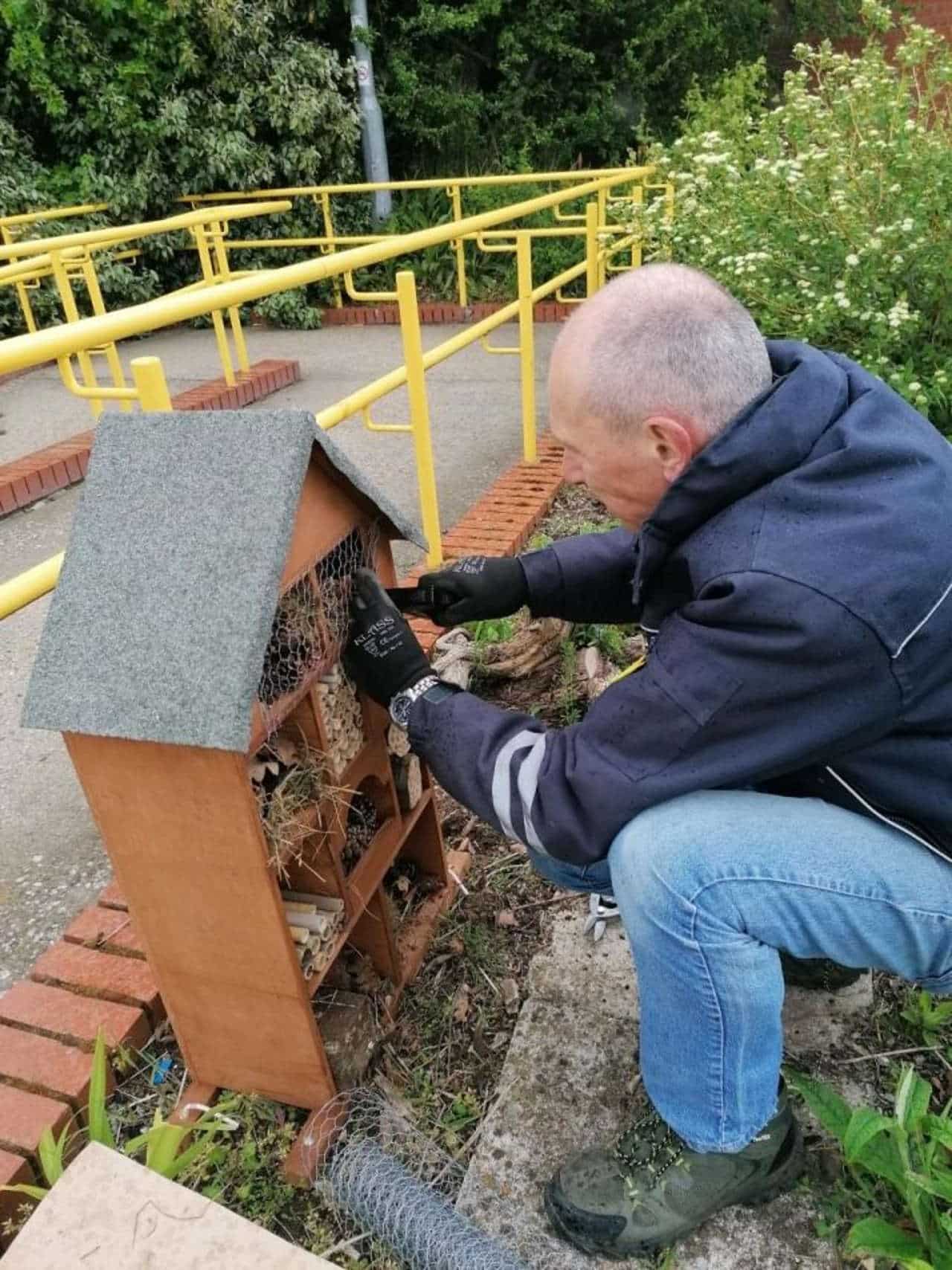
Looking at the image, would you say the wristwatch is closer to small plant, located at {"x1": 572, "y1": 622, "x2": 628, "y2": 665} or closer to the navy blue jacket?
the navy blue jacket

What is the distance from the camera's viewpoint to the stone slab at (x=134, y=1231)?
1.19 meters

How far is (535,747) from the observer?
151 cm

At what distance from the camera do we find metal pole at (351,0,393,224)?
9.00m

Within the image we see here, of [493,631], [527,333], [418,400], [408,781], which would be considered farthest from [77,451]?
[408,781]

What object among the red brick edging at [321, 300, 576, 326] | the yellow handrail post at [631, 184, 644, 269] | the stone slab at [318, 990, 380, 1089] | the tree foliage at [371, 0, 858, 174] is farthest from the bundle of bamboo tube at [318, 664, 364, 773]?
the tree foliage at [371, 0, 858, 174]

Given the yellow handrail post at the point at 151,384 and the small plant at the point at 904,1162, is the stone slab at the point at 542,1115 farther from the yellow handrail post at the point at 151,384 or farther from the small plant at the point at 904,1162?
the yellow handrail post at the point at 151,384

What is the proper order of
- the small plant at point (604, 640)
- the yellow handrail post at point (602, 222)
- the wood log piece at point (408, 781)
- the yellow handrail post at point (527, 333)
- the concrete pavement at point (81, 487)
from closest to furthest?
the wood log piece at point (408, 781), the concrete pavement at point (81, 487), the small plant at point (604, 640), the yellow handrail post at point (527, 333), the yellow handrail post at point (602, 222)

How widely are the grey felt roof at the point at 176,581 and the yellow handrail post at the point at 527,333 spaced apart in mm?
2730

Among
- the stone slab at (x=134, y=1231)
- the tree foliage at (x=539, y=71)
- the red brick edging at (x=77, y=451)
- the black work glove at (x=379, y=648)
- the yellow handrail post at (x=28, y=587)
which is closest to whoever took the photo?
the stone slab at (x=134, y=1231)

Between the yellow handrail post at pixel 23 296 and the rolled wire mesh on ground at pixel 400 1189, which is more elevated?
the yellow handrail post at pixel 23 296

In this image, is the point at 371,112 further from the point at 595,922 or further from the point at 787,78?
the point at 595,922

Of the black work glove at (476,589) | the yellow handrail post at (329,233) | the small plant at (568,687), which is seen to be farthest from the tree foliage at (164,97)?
the black work glove at (476,589)

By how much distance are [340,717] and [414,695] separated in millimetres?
165

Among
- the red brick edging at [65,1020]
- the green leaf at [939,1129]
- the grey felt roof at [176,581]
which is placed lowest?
the red brick edging at [65,1020]
